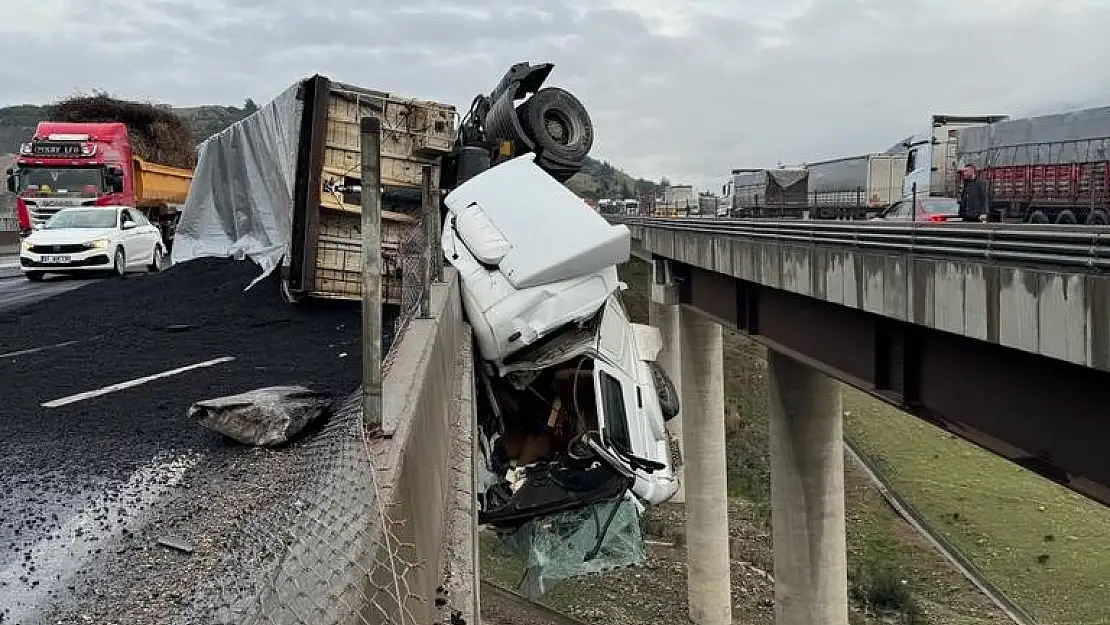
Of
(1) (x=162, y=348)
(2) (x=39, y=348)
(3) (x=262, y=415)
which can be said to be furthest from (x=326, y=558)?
(2) (x=39, y=348)

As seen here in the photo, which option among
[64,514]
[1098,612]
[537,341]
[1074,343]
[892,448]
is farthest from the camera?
[892,448]

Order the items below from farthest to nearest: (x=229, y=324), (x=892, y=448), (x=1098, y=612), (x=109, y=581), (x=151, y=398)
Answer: (x=892, y=448), (x=1098, y=612), (x=229, y=324), (x=151, y=398), (x=109, y=581)

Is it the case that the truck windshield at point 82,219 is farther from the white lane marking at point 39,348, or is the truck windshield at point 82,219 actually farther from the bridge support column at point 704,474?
the bridge support column at point 704,474

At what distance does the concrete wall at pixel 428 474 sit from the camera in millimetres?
3557

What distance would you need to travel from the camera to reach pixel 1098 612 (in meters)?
20.2

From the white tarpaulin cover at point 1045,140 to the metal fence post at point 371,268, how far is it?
25735 mm

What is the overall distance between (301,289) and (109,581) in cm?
901

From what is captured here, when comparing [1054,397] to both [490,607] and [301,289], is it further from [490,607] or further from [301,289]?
[490,607]

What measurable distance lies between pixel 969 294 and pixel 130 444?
660 cm

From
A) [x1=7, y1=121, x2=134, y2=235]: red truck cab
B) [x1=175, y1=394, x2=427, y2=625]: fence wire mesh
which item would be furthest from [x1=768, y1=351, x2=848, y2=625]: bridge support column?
[x1=7, y1=121, x2=134, y2=235]: red truck cab

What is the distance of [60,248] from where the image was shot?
Answer: 19406 mm

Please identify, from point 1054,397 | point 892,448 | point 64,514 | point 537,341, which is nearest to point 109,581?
point 64,514

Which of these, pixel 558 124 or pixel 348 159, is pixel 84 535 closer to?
pixel 348 159

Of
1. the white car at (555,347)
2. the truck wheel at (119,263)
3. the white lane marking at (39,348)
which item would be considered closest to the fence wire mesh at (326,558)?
the white car at (555,347)
